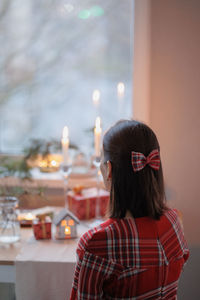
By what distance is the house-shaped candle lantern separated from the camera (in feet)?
5.05

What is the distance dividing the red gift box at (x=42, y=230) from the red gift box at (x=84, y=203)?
231 mm

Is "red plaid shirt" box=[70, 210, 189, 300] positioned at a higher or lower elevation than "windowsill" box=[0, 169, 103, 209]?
lower

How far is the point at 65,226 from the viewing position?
1.54 metres

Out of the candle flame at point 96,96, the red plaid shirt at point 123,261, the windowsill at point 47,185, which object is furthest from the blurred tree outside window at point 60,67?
the red plaid shirt at point 123,261

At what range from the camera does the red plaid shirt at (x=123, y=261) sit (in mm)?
1087

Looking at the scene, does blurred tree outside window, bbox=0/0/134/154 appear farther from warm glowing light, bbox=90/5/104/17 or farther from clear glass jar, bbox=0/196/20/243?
clear glass jar, bbox=0/196/20/243

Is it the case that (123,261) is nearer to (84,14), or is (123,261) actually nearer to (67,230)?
(67,230)

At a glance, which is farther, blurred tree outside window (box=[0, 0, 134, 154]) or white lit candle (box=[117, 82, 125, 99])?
blurred tree outside window (box=[0, 0, 134, 154])

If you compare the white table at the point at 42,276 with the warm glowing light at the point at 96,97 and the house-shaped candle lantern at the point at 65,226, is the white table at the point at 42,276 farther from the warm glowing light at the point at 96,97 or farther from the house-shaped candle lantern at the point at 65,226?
the warm glowing light at the point at 96,97

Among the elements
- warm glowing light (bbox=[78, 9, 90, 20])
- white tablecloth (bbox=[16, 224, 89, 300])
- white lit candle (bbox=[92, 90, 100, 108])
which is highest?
warm glowing light (bbox=[78, 9, 90, 20])

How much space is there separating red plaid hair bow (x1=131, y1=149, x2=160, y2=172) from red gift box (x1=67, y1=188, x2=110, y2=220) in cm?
69

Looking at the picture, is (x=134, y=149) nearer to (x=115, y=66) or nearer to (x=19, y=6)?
(x=115, y=66)

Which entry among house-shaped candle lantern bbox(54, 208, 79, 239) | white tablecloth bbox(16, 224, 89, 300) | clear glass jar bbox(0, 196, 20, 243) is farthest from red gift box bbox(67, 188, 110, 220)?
white tablecloth bbox(16, 224, 89, 300)

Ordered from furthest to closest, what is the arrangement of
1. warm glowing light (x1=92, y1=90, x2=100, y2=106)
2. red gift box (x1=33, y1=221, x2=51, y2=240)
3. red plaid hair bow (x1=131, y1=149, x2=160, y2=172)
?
warm glowing light (x1=92, y1=90, x2=100, y2=106), red gift box (x1=33, y1=221, x2=51, y2=240), red plaid hair bow (x1=131, y1=149, x2=160, y2=172)
